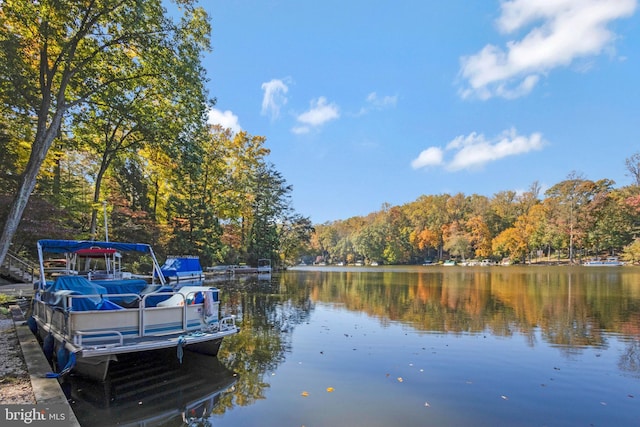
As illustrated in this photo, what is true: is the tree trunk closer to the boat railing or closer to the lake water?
the boat railing

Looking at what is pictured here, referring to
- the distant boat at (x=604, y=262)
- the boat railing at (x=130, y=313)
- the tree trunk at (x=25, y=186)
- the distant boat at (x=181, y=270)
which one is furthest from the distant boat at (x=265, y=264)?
the distant boat at (x=604, y=262)

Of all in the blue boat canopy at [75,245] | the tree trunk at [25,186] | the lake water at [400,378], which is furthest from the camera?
the tree trunk at [25,186]

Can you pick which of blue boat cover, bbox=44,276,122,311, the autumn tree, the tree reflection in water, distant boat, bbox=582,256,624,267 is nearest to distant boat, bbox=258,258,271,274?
the tree reflection in water

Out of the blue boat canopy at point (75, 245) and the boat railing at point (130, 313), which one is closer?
the boat railing at point (130, 313)

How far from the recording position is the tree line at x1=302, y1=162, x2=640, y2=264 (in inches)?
2349

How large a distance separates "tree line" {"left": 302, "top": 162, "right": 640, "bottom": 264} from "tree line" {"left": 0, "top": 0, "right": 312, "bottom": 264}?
200 ft

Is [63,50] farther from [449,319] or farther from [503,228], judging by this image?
[503,228]

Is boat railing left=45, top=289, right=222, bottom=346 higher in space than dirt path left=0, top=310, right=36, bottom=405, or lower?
higher

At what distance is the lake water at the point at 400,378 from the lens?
4.97 metres

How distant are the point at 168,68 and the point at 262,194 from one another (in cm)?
2921

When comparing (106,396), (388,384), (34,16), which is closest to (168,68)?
(34,16)

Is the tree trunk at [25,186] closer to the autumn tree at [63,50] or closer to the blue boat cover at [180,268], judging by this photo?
the autumn tree at [63,50]

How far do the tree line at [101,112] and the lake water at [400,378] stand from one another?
7.31 m

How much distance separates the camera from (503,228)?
77375 mm
